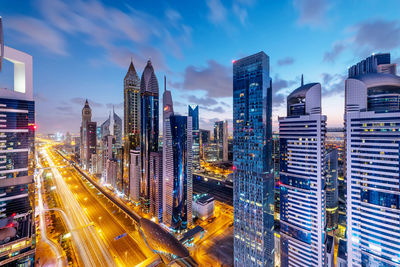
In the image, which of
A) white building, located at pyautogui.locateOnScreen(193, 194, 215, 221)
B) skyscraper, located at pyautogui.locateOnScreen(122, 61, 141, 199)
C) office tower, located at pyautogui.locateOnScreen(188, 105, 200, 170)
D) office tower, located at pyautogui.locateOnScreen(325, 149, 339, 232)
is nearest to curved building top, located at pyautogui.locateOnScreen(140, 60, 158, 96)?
skyscraper, located at pyautogui.locateOnScreen(122, 61, 141, 199)

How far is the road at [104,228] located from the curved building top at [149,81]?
71.7 metres

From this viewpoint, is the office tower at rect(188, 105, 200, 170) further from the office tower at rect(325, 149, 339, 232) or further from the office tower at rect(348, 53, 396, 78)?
the office tower at rect(348, 53, 396, 78)

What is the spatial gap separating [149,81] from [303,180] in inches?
3687

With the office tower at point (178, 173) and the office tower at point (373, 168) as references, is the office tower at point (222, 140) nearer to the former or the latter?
the office tower at point (178, 173)

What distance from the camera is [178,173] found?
6675cm

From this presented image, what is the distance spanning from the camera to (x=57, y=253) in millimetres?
47969

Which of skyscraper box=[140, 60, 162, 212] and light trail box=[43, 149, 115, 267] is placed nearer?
light trail box=[43, 149, 115, 267]

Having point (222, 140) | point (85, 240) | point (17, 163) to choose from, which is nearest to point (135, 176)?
point (85, 240)

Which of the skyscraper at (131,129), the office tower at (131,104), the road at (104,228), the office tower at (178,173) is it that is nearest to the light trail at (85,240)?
the road at (104,228)

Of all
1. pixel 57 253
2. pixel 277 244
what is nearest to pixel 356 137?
pixel 277 244

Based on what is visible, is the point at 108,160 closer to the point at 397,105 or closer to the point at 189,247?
the point at 189,247

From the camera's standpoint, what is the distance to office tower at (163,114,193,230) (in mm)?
66438

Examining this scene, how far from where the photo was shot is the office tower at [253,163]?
42188mm

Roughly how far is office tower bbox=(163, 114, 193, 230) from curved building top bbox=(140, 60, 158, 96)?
3723 cm
